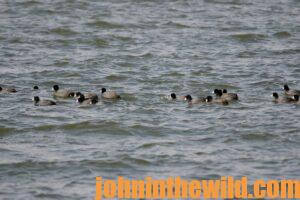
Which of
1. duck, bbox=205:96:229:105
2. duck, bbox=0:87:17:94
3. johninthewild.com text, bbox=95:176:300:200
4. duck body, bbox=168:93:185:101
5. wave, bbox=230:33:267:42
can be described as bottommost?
johninthewild.com text, bbox=95:176:300:200

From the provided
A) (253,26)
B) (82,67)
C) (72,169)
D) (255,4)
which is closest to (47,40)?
(82,67)

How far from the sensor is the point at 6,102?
20.5 meters

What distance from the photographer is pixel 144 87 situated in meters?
22.3

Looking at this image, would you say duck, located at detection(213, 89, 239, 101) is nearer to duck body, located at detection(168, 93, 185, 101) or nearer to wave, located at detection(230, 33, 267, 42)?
duck body, located at detection(168, 93, 185, 101)

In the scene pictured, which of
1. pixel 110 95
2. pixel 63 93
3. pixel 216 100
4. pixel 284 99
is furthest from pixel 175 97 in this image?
pixel 63 93

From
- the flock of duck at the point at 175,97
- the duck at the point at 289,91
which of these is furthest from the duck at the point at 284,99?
the duck at the point at 289,91

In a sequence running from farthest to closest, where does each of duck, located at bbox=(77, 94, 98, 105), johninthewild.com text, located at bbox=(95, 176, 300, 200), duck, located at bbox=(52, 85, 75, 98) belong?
duck, located at bbox=(52, 85, 75, 98) < duck, located at bbox=(77, 94, 98, 105) < johninthewild.com text, located at bbox=(95, 176, 300, 200)

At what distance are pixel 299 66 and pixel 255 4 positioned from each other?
1225cm

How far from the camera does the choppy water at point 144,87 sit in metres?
15.7

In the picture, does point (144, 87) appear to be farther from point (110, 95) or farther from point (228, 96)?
point (228, 96)

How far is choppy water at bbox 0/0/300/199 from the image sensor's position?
15.7m

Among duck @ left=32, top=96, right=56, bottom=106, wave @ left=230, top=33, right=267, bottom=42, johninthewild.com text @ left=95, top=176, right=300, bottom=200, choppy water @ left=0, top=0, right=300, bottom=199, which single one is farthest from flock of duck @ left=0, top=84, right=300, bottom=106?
wave @ left=230, top=33, right=267, bottom=42

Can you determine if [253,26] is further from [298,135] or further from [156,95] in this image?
[298,135]

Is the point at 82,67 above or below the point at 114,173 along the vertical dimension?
above
